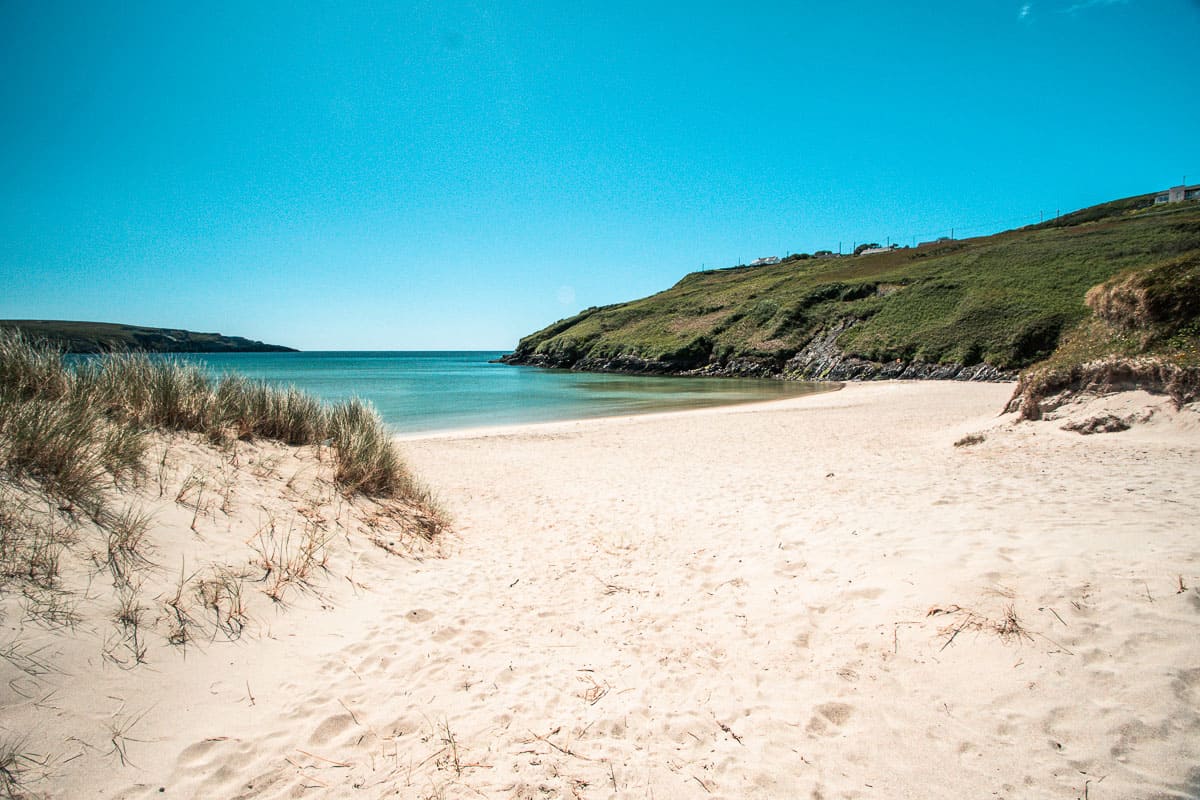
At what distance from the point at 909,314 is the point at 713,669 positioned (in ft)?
168

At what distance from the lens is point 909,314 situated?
46.7m

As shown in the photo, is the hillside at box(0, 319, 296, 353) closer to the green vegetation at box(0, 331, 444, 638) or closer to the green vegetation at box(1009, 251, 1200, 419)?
the green vegetation at box(0, 331, 444, 638)

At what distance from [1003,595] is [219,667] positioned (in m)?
6.16

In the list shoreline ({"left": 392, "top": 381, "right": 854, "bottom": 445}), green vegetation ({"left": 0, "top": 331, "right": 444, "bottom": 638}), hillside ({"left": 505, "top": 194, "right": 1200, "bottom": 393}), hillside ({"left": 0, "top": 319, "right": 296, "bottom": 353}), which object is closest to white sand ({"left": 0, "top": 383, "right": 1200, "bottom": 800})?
green vegetation ({"left": 0, "top": 331, "right": 444, "bottom": 638})

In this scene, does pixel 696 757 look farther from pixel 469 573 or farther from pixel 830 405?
pixel 830 405

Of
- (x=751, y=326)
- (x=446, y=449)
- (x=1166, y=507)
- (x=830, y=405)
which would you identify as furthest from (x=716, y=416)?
(x=751, y=326)

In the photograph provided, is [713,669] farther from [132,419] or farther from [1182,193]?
[1182,193]

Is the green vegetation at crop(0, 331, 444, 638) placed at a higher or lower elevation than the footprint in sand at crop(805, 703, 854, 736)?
higher

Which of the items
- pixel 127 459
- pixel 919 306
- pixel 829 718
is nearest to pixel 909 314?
pixel 919 306

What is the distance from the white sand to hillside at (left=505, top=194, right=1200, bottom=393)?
23369 millimetres

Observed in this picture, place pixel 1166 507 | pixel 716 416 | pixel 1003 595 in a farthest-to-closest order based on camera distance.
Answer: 1. pixel 716 416
2. pixel 1166 507
3. pixel 1003 595

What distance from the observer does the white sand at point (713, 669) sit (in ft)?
9.72

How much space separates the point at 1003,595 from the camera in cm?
423

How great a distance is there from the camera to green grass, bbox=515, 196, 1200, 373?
3806cm
